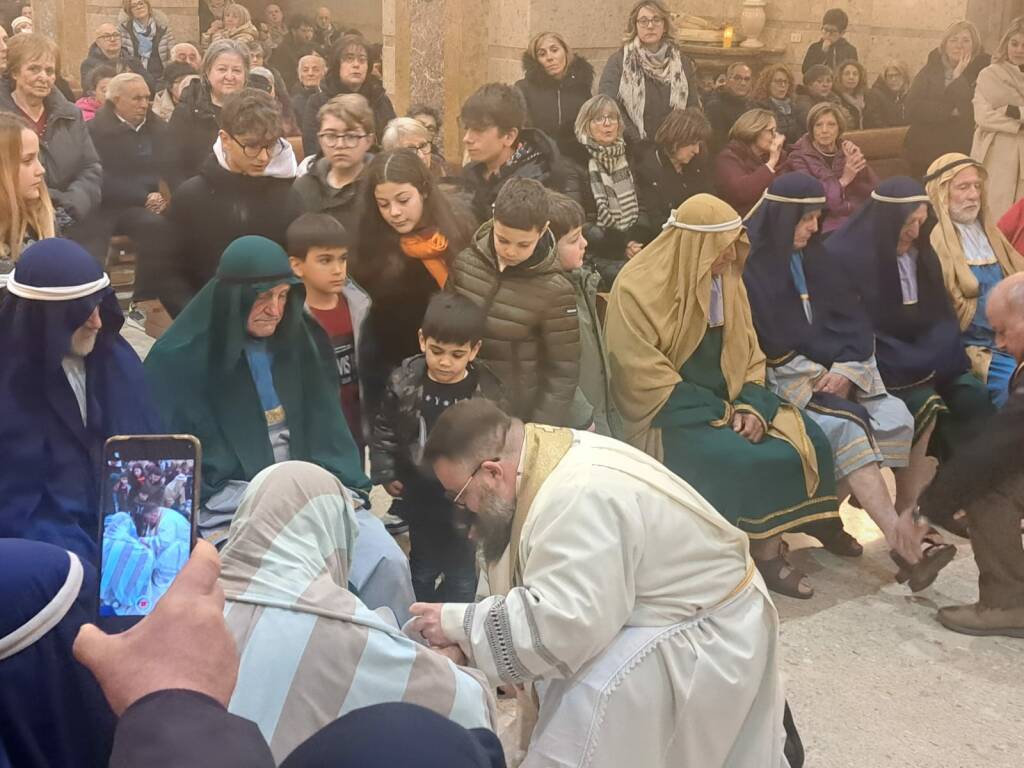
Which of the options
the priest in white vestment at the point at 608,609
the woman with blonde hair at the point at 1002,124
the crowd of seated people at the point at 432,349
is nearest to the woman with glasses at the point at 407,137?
the crowd of seated people at the point at 432,349

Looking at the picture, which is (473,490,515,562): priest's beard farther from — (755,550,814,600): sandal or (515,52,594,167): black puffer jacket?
(515,52,594,167): black puffer jacket

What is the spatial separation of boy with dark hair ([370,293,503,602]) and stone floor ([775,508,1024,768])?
4.28 ft

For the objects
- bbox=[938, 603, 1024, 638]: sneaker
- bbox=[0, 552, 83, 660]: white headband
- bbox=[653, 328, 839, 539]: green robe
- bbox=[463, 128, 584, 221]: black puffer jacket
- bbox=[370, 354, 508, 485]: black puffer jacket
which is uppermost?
bbox=[0, 552, 83, 660]: white headband

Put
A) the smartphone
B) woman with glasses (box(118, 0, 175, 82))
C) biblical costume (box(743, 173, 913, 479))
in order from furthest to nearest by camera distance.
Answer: woman with glasses (box(118, 0, 175, 82))
biblical costume (box(743, 173, 913, 479))
the smartphone

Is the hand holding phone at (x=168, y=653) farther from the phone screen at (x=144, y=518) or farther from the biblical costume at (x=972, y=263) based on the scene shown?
the biblical costume at (x=972, y=263)

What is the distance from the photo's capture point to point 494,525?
346cm

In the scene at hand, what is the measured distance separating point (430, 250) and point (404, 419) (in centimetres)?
83

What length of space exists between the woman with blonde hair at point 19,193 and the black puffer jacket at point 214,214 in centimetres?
54

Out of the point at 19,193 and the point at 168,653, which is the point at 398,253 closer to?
the point at 19,193

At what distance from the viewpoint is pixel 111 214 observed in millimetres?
7688

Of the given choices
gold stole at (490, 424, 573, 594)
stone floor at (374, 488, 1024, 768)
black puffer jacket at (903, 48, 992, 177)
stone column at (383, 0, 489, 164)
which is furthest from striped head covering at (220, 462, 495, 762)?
black puffer jacket at (903, 48, 992, 177)

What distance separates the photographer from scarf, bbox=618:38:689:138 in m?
8.56

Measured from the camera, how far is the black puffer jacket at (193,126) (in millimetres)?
7352

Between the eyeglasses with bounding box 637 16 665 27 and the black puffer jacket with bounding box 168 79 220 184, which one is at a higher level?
the eyeglasses with bounding box 637 16 665 27
